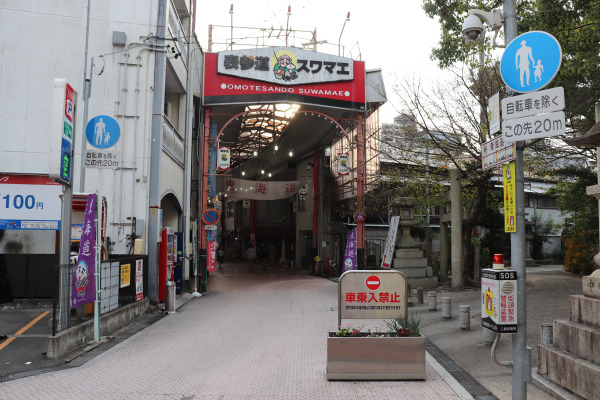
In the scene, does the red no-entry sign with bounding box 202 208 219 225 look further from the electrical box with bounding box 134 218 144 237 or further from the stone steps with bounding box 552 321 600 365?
the stone steps with bounding box 552 321 600 365

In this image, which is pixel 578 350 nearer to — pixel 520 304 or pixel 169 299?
pixel 520 304

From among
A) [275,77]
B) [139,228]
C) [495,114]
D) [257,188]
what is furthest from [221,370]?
[257,188]

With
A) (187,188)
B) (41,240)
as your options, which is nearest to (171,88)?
(187,188)

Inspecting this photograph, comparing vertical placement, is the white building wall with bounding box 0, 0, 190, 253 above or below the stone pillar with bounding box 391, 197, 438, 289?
above

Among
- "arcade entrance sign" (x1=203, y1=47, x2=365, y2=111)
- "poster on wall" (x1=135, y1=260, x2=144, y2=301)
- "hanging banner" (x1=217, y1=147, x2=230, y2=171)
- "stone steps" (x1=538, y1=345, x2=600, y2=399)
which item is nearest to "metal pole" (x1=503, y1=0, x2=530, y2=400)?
"stone steps" (x1=538, y1=345, x2=600, y2=399)

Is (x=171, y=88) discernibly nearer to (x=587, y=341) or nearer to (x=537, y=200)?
(x=587, y=341)

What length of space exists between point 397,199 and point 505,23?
13448 millimetres

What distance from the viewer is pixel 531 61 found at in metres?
4.90

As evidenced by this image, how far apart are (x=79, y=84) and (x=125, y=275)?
620 cm

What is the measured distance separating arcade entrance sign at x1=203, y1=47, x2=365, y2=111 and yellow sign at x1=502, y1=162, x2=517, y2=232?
16.1 metres

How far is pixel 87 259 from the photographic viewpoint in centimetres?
893

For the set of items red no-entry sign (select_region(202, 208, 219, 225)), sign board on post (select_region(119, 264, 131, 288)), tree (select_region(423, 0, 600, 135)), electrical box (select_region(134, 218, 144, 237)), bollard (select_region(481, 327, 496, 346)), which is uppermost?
tree (select_region(423, 0, 600, 135))

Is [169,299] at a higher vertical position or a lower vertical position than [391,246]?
lower

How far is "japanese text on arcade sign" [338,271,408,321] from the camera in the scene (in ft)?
22.6
